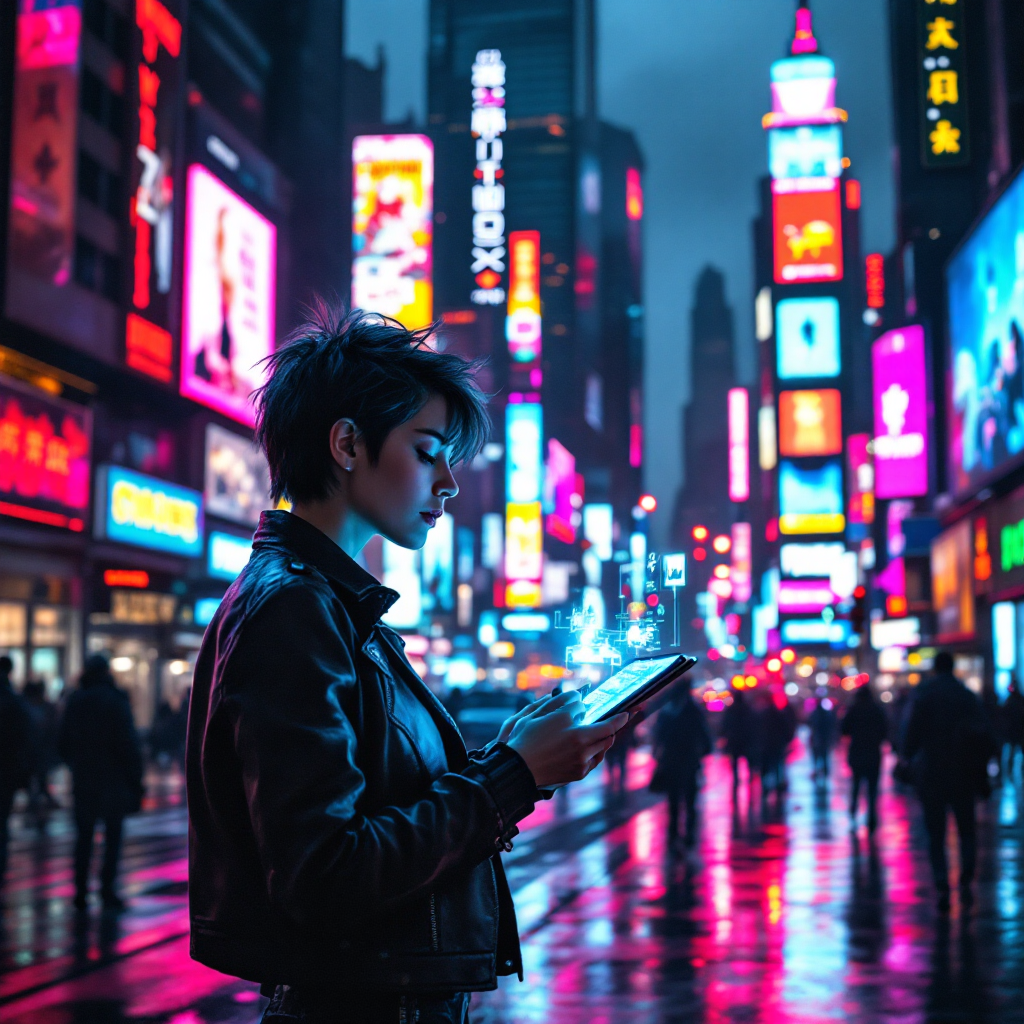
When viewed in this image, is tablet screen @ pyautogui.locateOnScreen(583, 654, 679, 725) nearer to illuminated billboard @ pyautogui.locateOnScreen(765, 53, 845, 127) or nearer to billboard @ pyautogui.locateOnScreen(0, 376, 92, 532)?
billboard @ pyautogui.locateOnScreen(0, 376, 92, 532)

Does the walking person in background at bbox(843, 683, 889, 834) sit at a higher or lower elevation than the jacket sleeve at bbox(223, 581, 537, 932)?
lower

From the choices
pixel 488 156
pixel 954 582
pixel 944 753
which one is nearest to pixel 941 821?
pixel 944 753

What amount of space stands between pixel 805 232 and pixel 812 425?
1118 cm

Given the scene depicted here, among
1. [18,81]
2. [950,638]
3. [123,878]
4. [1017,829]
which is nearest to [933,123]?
[950,638]

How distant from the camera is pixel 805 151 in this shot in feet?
255

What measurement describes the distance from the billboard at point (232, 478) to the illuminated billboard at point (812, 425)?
122 ft

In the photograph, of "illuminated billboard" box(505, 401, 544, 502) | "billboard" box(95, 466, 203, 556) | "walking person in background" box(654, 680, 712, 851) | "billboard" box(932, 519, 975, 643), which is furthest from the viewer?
"illuminated billboard" box(505, 401, 544, 502)

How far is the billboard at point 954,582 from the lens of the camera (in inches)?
1829

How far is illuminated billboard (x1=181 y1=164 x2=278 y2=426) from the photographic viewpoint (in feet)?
141

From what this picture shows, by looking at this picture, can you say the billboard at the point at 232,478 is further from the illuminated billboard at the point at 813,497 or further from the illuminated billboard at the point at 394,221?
the illuminated billboard at the point at 813,497

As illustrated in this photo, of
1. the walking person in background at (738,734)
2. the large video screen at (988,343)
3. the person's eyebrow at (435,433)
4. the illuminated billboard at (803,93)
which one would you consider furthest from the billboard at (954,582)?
the person's eyebrow at (435,433)

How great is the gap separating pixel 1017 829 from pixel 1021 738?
28.9ft

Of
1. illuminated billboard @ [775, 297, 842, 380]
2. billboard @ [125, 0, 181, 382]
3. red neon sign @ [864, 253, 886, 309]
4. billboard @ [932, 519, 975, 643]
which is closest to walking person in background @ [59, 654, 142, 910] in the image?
billboard @ [125, 0, 181, 382]

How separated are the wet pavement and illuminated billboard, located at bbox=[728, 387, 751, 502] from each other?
14583 cm
